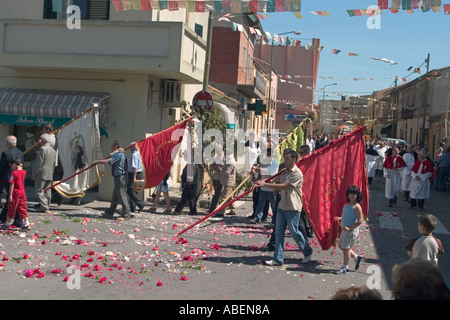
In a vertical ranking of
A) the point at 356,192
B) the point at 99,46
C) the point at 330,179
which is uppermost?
the point at 99,46

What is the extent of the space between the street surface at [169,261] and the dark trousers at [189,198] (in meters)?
0.41

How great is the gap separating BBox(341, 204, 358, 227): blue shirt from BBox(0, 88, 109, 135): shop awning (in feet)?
26.5

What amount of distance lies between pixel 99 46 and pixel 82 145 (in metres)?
3.08

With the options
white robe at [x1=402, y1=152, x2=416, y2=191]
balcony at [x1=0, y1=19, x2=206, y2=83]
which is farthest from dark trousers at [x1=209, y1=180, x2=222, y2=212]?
white robe at [x1=402, y1=152, x2=416, y2=191]

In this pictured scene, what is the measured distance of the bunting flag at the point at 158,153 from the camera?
1216 centimetres

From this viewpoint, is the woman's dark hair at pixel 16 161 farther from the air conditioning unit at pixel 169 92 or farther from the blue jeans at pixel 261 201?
the air conditioning unit at pixel 169 92

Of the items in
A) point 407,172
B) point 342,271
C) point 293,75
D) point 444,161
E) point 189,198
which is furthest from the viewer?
point 293,75

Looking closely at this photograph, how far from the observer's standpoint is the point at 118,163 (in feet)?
39.2

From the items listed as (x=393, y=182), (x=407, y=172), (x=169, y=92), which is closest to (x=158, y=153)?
(x=169, y=92)

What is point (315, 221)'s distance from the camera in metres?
8.97

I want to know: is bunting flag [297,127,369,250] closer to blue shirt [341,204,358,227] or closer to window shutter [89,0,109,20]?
blue shirt [341,204,358,227]

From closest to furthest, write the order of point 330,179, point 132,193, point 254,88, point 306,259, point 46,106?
1. point 306,259
2. point 330,179
3. point 132,193
4. point 46,106
5. point 254,88

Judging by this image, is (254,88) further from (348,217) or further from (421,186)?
(348,217)

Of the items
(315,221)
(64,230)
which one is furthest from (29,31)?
(315,221)
